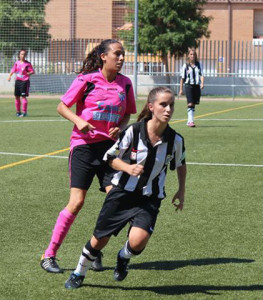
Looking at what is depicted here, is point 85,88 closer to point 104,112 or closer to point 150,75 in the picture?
point 104,112

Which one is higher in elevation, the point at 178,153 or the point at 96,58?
the point at 96,58

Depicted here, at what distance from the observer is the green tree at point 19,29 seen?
3428cm

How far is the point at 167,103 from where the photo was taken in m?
5.52

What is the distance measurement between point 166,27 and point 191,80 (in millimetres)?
25129

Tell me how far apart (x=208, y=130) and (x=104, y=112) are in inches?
495

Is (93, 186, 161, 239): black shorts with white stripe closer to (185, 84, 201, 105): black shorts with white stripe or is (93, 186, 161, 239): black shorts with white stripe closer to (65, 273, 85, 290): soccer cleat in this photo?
(65, 273, 85, 290): soccer cleat

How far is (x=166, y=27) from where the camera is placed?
44531mm

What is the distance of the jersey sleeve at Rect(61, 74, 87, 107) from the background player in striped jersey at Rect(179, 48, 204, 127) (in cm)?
1327

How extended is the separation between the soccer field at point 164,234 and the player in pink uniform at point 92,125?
434 mm

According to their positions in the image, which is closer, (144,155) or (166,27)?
(144,155)

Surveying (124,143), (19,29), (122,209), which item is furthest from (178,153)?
(19,29)

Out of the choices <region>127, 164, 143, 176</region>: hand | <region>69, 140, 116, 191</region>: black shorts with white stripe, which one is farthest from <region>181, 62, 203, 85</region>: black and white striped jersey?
<region>127, 164, 143, 176</region>: hand

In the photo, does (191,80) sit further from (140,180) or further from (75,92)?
(140,180)

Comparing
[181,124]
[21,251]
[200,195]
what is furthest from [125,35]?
[21,251]
